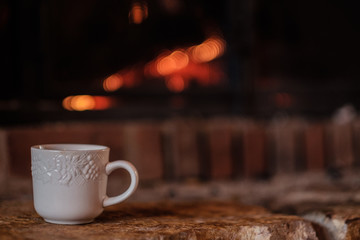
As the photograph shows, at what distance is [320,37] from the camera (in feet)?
5.29

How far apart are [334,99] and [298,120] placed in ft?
0.51

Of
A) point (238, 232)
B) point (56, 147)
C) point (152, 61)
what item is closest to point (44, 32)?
point (152, 61)

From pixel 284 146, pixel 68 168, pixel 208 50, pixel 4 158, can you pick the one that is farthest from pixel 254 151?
pixel 68 168

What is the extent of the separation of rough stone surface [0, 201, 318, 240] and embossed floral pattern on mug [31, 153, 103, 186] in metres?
0.07

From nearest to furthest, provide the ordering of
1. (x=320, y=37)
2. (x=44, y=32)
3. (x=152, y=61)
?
(x=44, y=32) → (x=152, y=61) → (x=320, y=37)

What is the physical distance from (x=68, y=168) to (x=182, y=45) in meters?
0.86

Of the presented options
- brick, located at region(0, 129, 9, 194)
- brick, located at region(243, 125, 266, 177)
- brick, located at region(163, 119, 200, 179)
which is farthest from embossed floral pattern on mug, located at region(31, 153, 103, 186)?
brick, located at region(243, 125, 266, 177)

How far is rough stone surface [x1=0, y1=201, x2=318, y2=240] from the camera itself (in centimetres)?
71

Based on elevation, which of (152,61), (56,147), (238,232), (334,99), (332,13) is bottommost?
(238,232)

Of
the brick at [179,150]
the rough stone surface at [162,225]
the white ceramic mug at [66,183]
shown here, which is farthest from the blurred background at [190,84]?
the white ceramic mug at [66,183]

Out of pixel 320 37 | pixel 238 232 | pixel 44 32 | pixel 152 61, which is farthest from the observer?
pixel 320 37

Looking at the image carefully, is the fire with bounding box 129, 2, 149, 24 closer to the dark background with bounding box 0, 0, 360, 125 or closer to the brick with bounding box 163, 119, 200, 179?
the dark background with bounding box 0, 0, 360, 125

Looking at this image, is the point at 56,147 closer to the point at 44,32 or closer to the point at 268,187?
the point at 44,32

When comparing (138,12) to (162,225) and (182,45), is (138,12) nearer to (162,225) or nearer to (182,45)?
(182,45)
